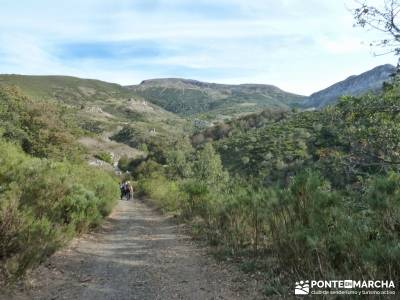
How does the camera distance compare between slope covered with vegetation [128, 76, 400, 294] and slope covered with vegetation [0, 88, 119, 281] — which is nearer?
slope covered with vegetation [128, 76, 400, 294]

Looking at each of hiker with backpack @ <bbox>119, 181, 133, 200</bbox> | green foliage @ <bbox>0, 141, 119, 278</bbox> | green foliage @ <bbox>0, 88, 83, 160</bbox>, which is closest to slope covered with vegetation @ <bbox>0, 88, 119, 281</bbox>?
green foliage @ <bbox>0, 141, 119, 278</bbox>

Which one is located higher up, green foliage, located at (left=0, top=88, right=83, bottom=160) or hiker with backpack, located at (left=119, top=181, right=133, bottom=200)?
green foliage, located at (left=0, top=88, right=83, bottom=160)

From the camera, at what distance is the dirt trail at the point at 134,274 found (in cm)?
760

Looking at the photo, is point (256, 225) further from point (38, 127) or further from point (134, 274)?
point (38, 127)

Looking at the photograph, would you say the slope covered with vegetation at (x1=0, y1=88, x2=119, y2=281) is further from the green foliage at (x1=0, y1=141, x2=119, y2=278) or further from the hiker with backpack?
the hiker with backpack

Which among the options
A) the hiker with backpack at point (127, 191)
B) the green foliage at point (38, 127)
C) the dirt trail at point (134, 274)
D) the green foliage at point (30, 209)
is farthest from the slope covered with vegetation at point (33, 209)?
the hiker with backpack at point (127, 191)

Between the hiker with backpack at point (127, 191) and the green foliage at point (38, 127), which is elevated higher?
the green foliage at point (38, 127)

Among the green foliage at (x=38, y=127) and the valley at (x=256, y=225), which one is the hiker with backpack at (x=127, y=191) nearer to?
the green foliage at (x=38, y=127)

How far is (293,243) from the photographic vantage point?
294 inches

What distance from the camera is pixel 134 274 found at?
908 cm

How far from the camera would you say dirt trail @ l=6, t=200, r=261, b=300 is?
7.60m

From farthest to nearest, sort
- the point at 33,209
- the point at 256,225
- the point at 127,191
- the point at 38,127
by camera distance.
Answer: the point at 127,191 < the point at 38,127 < the point at 256,225 < the point at 33,209

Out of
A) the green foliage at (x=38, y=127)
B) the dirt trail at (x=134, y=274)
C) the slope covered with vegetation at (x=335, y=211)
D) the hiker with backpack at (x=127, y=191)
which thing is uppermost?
the green foliage at (x=38, y=127)

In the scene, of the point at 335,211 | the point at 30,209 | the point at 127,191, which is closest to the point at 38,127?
the point at 127,191
